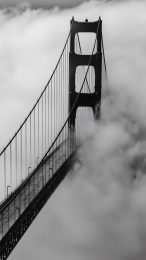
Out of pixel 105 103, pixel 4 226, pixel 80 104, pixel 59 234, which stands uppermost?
pixel 4 226

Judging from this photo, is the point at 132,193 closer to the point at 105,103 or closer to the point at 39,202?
the point at 105,103

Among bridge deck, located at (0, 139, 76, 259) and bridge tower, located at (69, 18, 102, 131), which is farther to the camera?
bridge tower, located at (69, 18, 102, 131)

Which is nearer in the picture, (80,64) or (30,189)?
(30,189)

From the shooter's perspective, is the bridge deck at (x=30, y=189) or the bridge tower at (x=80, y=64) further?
the bridge tower at (x=80, y=64)

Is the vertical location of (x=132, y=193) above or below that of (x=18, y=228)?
below

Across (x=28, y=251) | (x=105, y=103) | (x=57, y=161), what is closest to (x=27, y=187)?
(x=57, y=161)

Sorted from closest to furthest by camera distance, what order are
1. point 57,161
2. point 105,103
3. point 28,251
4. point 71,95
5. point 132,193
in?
1. point 57,161
2. point 71,95
3. point 105,103
4. point 28,251
5. point 132,193

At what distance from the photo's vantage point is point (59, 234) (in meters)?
55.5

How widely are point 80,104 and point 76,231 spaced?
3097 centimetres

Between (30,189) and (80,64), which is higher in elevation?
(80,64)

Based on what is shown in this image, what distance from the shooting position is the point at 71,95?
25875mm

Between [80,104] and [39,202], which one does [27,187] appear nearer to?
[39,202]

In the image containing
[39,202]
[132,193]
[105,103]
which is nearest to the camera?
[39,202]

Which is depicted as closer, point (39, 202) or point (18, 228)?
point (18, 228)
